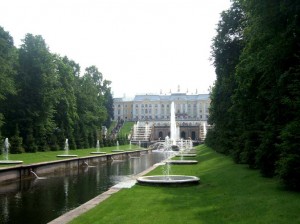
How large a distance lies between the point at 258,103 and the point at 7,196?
8.19 meters

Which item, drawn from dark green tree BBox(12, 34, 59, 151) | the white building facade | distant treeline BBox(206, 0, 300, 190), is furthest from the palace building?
distant treeline BBox(206, 0, 300, 190)

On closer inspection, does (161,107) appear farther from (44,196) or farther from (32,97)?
(44,196)

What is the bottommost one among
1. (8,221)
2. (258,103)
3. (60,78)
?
(8,221)

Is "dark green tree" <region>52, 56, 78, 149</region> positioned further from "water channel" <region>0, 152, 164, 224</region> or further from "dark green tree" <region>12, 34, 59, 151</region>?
"water channel" <region>0, 152, 164, 224</region>

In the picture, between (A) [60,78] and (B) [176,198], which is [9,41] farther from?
(B) [176,198]

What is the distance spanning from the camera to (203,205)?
7.82m

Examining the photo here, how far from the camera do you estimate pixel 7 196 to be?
12438 mm

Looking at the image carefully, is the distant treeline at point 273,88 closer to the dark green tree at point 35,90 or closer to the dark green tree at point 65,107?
the dark green tree at point 35,90

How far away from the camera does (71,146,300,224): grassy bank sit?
255 inches

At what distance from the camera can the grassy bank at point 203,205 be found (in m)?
6.47

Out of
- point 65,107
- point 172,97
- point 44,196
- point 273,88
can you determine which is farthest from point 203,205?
point 172,97

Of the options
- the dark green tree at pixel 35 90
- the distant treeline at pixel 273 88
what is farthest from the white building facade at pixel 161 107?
the distant treeline at pixel 273 88

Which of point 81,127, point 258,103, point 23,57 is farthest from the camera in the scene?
point 81,127

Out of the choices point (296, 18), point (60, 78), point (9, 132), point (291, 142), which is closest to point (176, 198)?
point (291, 142)
